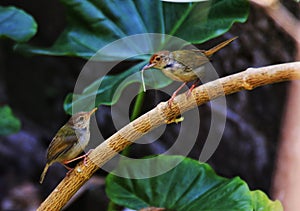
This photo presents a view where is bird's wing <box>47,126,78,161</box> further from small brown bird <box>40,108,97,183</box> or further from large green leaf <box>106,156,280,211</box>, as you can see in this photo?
large green leaf <box>106,156,280,211</box>

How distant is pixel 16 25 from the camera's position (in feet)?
6.07

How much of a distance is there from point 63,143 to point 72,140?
0.09 ft

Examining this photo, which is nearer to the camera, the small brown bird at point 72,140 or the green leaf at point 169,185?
the small brown bird at point 72,140

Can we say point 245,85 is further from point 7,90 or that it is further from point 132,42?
point 7,90

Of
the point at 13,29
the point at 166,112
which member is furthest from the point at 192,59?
the point at 13,29

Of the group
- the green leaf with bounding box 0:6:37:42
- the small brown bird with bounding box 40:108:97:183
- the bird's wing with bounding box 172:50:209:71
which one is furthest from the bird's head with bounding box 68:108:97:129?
the green leaf with bounding box 0:6:37:42

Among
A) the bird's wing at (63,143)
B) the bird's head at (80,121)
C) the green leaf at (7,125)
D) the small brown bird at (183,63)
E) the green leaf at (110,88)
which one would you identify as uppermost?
the small brown bird at (183,63)

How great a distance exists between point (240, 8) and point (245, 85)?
0.50 m

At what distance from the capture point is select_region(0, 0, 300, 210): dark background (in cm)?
185

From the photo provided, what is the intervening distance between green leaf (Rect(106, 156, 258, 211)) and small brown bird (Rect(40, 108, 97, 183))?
0.25m

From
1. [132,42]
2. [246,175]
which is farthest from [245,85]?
[246,175]

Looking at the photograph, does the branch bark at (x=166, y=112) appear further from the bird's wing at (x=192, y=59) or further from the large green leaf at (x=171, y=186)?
the large green leaf at (x=171, y=186)

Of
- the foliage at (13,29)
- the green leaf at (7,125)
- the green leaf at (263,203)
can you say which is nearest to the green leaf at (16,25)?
the foliage at (13,29)

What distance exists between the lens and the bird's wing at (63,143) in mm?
1339
